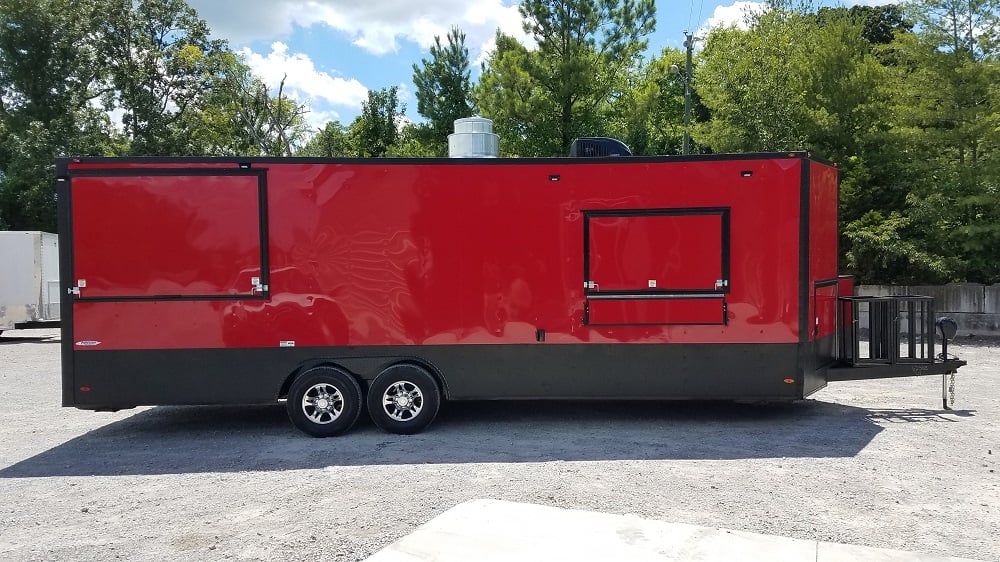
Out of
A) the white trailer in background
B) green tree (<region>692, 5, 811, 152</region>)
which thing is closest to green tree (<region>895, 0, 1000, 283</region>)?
green tree (<region>692, 5, 811, 152</region>)

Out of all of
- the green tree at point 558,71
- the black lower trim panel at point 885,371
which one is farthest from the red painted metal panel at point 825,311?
the green tree at point 558,71

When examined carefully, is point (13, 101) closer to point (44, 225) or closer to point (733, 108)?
point (44, 225)

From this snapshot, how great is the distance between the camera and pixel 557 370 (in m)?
7.88

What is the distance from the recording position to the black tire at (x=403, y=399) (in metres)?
7.78

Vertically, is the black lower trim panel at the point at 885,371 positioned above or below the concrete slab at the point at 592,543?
above

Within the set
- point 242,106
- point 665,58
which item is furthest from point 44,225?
point 665,58

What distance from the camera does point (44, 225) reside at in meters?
30.6

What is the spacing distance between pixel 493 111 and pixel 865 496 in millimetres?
18953

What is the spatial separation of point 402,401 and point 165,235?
3165 millimetres

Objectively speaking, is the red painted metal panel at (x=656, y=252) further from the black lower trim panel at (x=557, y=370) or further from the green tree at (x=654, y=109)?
the green tree at (x=654, y=109)

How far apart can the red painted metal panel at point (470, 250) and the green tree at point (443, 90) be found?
72.3ft

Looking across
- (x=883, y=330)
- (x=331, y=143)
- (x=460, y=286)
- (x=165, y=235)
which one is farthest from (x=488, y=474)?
(x=331, y=143)

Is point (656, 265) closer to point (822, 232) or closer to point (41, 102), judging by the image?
point (822, 232)

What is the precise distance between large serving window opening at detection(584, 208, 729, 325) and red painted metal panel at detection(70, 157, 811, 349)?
0.11 meters
